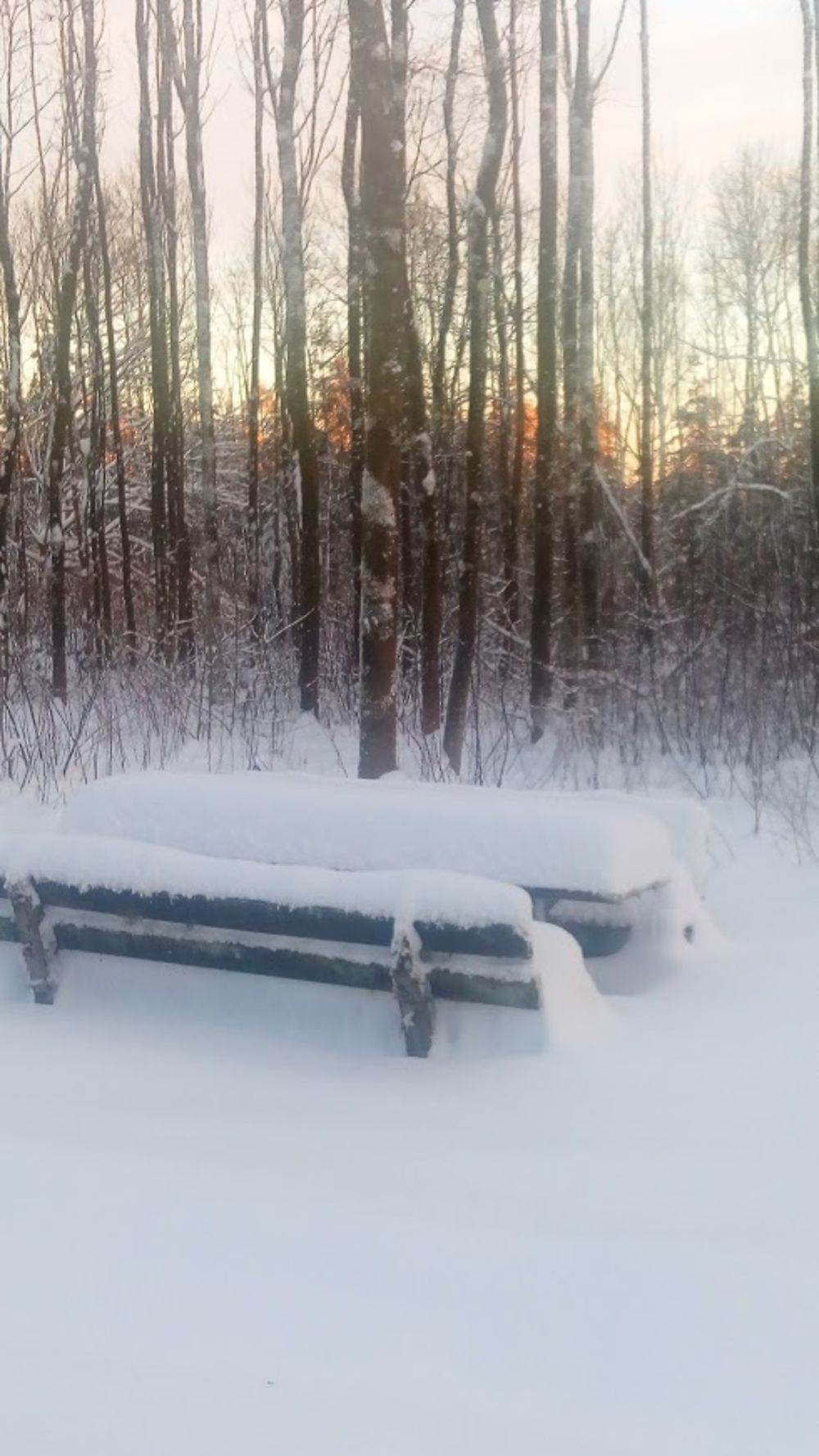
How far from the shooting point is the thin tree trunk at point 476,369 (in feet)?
39.3

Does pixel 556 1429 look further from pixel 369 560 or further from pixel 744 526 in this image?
pixel 744 526

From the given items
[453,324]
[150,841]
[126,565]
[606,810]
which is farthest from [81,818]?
[453,324]

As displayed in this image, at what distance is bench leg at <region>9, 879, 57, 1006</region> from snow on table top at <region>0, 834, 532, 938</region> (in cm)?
6

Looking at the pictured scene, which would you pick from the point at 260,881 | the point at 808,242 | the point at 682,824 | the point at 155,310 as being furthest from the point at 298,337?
the point at 260,881

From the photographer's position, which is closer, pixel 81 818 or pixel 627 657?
pixel 81 818

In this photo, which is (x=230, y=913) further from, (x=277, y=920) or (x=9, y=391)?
(x=9, y=391)

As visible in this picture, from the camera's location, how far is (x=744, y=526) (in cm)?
2881

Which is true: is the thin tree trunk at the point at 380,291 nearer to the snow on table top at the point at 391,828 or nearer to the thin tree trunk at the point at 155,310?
the snow on table top at the point at 391,828

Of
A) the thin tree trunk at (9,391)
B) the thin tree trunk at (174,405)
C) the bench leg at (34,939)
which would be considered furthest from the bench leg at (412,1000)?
the thin tree trunk at (174,405)

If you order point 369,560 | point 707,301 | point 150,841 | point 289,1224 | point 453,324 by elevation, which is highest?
point 707,301

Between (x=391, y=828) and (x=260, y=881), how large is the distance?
73cm

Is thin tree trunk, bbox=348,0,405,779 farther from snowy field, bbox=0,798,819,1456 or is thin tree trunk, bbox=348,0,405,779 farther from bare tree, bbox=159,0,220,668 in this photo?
bare tree, bbox=159,0,220,668

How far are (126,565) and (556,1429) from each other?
785 inches

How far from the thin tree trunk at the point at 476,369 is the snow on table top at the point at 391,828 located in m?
6.05
